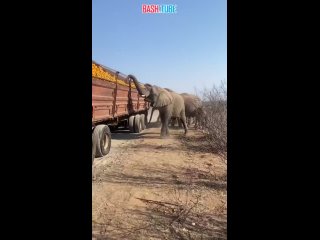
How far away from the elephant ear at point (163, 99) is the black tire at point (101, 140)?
9.30 ft

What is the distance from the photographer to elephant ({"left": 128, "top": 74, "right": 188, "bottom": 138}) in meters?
8.87

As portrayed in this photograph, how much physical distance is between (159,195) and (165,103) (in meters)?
5.68

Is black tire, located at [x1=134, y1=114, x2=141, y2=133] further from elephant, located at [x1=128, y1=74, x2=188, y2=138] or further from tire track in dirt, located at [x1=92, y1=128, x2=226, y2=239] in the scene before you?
tire track in dirt, located at [x1=92, y1=128, x2=226, y2=239]

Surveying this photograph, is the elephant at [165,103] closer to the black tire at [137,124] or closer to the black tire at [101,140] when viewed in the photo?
the black tire at [137,124]

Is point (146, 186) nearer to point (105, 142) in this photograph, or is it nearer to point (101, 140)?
point (101, 140)

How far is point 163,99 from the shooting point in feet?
30.7

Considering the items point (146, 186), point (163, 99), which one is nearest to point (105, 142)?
point (146, 186)
